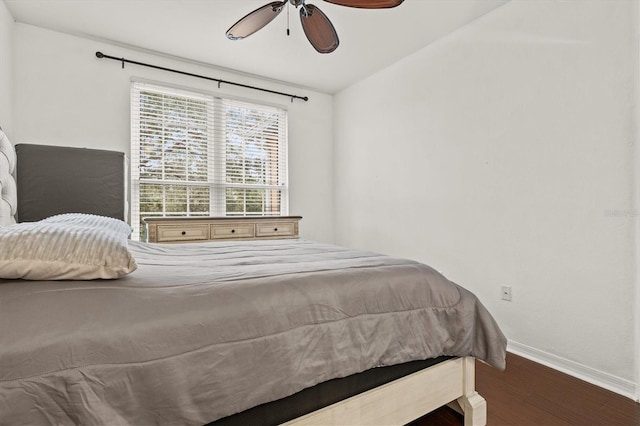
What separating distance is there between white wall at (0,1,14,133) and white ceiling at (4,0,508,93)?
0.11 metres

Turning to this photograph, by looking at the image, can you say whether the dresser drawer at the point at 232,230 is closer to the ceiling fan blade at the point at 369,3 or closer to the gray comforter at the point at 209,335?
the gray comforter at the point at 209,335

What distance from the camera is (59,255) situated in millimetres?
863

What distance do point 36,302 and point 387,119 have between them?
3363mm

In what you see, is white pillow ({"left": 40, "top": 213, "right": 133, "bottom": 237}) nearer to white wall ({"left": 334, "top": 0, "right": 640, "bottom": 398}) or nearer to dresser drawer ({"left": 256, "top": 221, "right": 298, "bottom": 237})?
dresser drawer ({"left": 256, "top": 221, "right": 298, "bottom": 237})

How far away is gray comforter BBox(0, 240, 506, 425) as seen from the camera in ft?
2.30

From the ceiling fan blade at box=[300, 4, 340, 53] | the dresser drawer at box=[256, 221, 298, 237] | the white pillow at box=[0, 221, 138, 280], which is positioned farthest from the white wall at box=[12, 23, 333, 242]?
the white pillow at box=[0, 221, 138, 280]

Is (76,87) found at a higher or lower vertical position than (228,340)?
higher

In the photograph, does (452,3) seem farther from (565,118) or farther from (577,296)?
(577,296)

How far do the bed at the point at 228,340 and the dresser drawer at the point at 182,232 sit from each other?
1821 millimetres

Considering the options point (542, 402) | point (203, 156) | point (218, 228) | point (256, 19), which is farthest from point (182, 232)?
point (542, 402)

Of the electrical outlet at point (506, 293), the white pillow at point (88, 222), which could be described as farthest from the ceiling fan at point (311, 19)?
the electrical outlet at point (506, 293)

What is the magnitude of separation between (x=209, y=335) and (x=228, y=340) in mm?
54

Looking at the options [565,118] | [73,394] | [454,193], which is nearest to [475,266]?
[454,193]

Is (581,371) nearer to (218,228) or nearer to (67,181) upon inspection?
(218,228)
